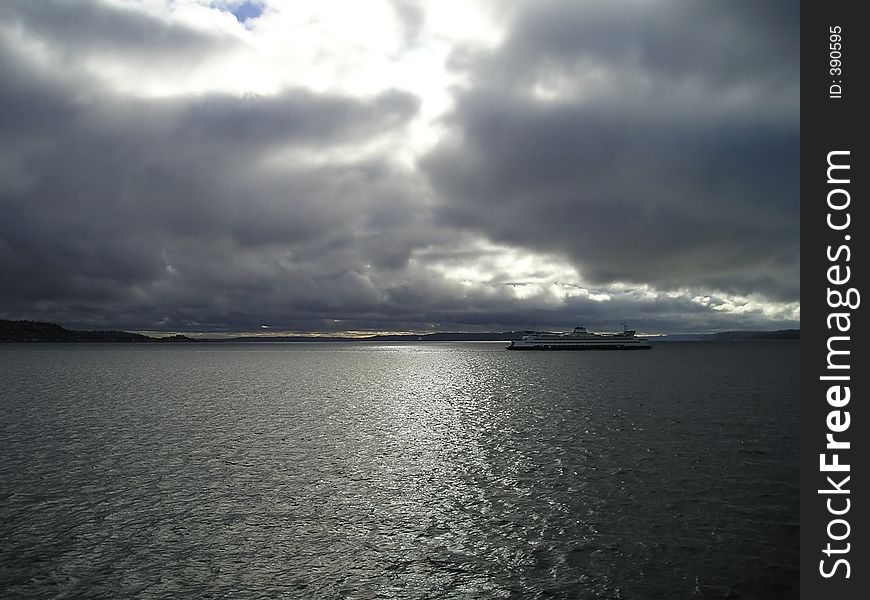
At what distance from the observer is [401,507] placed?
31062 mm

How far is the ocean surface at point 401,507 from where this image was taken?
2158cm

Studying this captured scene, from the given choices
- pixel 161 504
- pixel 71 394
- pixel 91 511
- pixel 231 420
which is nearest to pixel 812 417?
pixel 161 504

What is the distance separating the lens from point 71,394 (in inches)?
3915

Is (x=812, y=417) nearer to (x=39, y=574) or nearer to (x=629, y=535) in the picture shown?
(x=629, y=535)

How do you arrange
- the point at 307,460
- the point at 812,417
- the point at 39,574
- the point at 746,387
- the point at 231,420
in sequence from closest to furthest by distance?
the point at 812,417 < the point at 39,574 < the point at 307,460 < the point at 231,420 < the point at 746,387

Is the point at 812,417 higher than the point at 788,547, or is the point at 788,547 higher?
the point at 812,417

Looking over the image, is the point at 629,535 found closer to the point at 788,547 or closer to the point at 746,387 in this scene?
the point at 788,547

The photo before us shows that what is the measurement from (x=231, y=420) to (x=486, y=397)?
45.6m

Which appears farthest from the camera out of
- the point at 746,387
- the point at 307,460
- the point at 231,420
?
the point at 746,387

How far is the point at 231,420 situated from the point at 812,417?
6208cm

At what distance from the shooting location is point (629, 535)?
86.2ft

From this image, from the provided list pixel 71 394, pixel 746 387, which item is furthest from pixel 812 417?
pixel 71 394

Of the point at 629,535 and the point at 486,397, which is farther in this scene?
the point at 486,397

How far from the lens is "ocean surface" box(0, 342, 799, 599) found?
21.6 m
